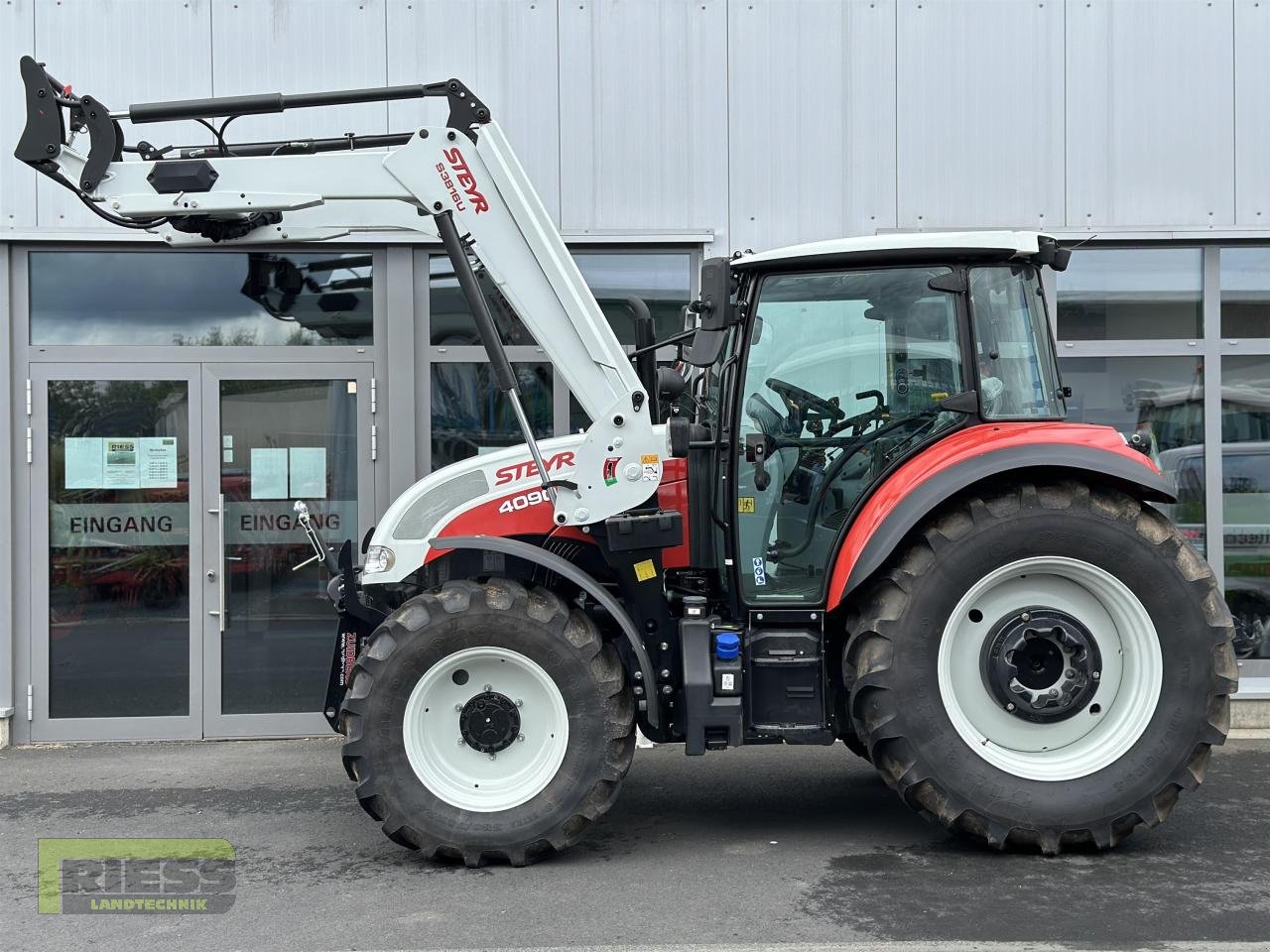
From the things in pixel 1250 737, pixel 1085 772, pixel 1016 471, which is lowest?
pixel 1250 737

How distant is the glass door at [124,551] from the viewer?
780cm

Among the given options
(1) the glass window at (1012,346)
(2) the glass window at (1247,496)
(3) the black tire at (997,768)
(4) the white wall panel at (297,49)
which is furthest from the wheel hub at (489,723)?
(2) the glass window at (1247,496)

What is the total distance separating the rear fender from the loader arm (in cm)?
91

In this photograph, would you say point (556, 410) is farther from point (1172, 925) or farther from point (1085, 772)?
point (1172, 925)

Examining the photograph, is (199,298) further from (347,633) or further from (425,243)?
(347,633)

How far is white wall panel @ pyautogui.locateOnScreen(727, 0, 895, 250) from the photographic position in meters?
7.86

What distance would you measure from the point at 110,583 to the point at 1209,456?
23.7ft

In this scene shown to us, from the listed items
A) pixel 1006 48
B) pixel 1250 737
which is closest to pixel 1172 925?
pixel 1250 737

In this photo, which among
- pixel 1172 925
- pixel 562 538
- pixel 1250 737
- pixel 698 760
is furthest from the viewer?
pixel 1250 737

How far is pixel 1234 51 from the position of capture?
7.85m

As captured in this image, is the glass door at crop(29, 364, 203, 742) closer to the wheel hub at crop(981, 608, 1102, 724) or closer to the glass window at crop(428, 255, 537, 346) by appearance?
the glass window at crop(428, 255, 537, 346)

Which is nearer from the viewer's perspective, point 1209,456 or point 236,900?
point 236,900

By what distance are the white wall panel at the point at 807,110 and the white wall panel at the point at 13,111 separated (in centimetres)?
445

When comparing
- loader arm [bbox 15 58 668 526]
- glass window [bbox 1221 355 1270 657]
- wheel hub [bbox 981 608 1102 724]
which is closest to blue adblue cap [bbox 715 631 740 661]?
loader arm [bbox 15 58 668 526]
